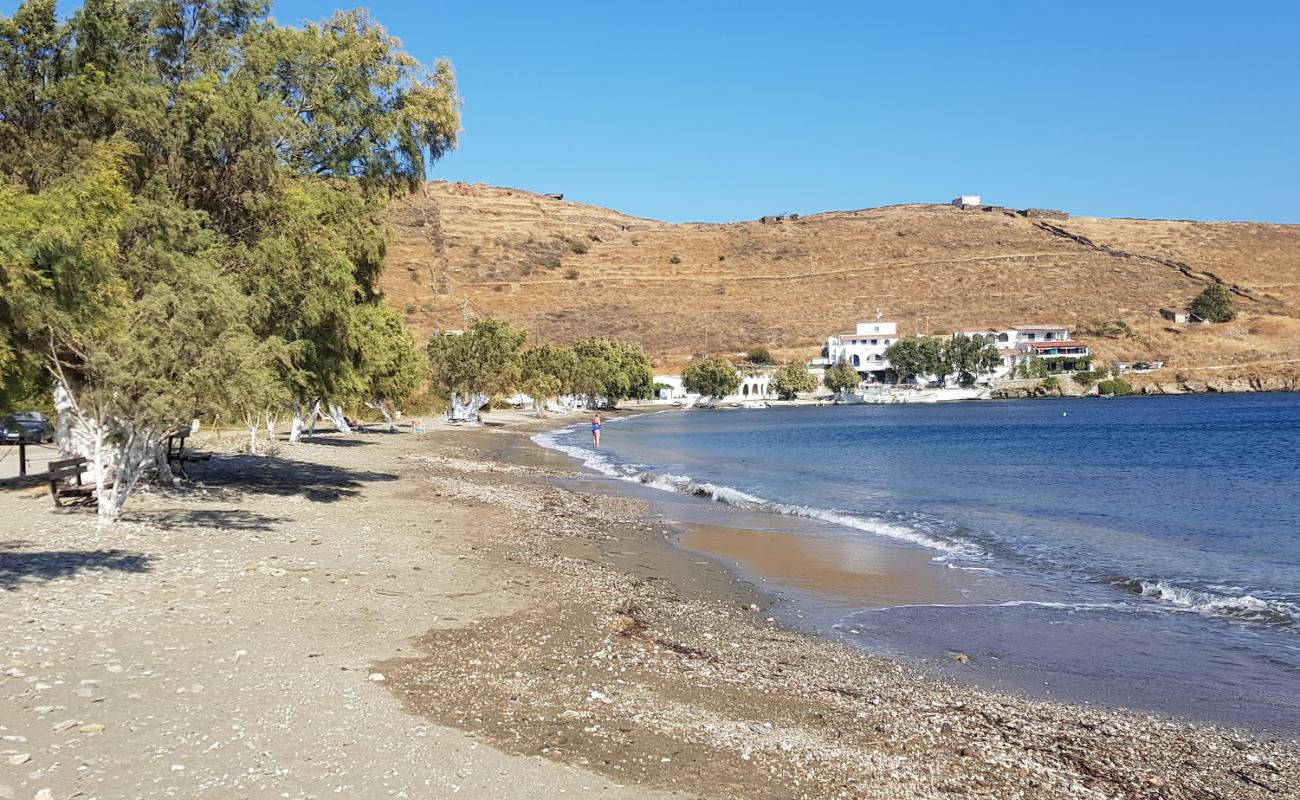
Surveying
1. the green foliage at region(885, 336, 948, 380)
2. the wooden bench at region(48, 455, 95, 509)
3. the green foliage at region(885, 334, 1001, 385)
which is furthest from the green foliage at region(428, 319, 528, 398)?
the green foliage at region(885, 334, 1001, 385)

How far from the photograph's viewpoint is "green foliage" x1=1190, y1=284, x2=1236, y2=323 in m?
140

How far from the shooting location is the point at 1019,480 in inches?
1404

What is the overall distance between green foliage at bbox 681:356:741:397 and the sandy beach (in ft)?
377

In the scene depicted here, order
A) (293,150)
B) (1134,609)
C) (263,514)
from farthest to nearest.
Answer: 1. (293,150)
2. (263,514)
3. (1134,609)

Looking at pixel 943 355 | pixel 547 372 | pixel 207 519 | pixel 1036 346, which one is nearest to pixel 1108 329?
pixel 1036 346

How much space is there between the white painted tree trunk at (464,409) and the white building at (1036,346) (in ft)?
288

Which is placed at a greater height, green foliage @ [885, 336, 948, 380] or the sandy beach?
green foliage @ [885, 336, 948, 380]

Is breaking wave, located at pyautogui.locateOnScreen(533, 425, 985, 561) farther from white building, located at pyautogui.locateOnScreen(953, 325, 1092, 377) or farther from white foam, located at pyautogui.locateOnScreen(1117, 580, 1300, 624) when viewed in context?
white building, located at pyautogui.locateOnScreen(953, 325, 1092, 377)

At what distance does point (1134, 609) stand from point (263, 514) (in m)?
15.2

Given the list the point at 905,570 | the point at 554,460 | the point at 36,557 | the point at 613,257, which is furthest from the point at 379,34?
the point at 613,257

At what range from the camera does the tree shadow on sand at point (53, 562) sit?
11195mm

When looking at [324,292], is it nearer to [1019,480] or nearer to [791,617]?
[791,617]

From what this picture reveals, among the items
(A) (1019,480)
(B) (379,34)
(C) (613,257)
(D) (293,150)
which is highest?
(C) (613,257)

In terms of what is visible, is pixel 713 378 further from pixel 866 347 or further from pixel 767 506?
pixel 767 506
